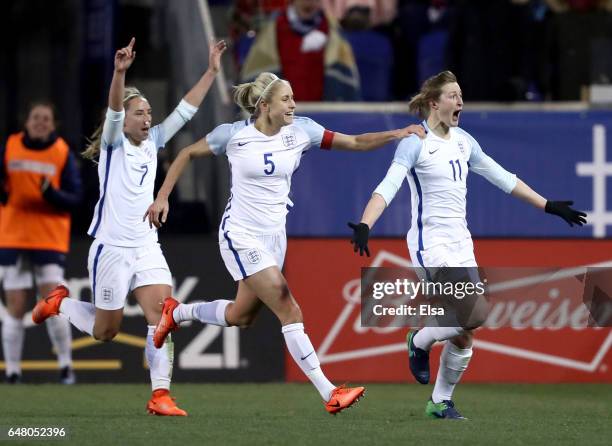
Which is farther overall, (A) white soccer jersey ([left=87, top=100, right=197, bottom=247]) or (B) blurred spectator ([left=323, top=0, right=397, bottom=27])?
(B) blurred spectator ([left=323, top=0, right=397, bottom=27])

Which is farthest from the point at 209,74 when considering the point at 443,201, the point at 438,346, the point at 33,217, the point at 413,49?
the point at 413,49

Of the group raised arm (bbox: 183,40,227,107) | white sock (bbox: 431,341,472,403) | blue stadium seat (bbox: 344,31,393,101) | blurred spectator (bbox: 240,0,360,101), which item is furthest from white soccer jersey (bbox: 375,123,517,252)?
blue stadium seat (bbox: 344,31,393,101)

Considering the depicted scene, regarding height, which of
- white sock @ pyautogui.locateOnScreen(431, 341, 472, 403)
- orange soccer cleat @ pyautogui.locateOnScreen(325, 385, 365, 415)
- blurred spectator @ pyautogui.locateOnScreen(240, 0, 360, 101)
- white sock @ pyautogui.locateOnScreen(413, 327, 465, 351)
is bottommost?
orange soccer cleat @ pyautogui.locateOnScreen(325, 385, 365, 415)

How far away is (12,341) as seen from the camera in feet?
42.8

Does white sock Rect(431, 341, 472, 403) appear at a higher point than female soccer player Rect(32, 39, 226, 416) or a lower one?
lower

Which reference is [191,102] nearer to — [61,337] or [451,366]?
[451,366]

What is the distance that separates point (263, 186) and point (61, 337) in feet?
12.5

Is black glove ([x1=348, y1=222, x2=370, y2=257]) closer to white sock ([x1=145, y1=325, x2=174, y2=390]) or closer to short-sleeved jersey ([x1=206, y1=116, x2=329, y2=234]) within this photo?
short-sleeved jersey ([x1=206, y1=116, x2=329, y2=234])

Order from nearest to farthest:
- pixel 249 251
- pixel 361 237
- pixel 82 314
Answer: pixel 361 237, pixel 249 251, pixel 82 314

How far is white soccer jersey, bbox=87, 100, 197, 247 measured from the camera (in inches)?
407

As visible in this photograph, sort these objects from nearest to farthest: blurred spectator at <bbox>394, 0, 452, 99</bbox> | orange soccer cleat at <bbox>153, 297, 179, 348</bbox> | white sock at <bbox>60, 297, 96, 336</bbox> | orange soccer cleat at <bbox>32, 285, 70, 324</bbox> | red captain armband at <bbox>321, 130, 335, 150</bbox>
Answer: red captain armband at <bbox>321, 130, 335, 150</bbox> < orange soccer cleat at <bbox>153, 297, 179, 348</bbox> < white sock at <bbox>60, 297, 96, 336</bbox> < orange soccer cleat at <bbox>32, 285, 70, 324</bbox> < blurred spectator at <bbox>394, 0, 452, 99</bbox>

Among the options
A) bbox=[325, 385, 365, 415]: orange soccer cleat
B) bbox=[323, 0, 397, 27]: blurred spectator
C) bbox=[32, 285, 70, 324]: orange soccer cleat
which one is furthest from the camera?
bbox=[323, 0, 397, 27]: blurred spectator

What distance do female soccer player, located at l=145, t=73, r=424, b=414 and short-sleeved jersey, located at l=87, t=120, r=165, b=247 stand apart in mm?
586

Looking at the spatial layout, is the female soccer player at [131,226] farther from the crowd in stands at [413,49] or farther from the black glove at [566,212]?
the crowd in stands at [413,49]
